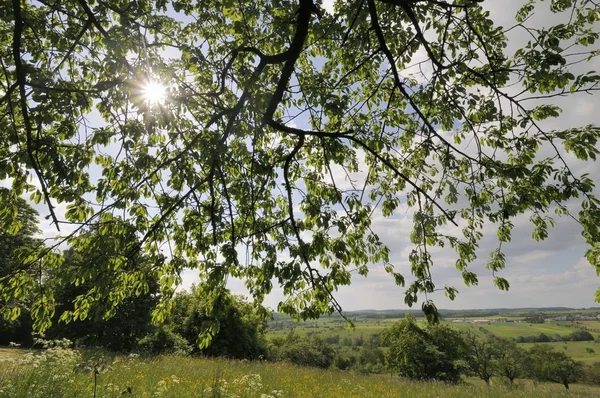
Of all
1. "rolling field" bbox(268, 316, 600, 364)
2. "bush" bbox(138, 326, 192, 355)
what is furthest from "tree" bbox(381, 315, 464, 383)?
"bush" bbox(138, 326, 192, 355)

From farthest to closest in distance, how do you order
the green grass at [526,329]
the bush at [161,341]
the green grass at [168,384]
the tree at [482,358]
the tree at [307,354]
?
the green grass at [526,329] → the tree at [482,358] → the tree at [307,354] → the bush at [161,341] → the green grass at [168,384]

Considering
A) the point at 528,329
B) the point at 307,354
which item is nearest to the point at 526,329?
the point at 528,329

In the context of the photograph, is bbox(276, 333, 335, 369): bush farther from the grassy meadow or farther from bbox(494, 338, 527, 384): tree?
bbox(494, 338, 527, 384): tree

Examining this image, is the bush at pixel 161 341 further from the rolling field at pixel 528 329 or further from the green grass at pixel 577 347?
the rolling field at pixel 528 329

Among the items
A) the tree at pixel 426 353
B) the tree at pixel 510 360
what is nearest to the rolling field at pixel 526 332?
the tree at pixel 510 360

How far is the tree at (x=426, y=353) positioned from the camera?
136ft

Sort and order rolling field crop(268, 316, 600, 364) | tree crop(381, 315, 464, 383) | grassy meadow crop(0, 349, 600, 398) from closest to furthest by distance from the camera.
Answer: grassy meadow crop(0, 349, 600, 398)
tree crop(381, 315, 464, 383)
rolling field crop(268, 316, 600, 364)

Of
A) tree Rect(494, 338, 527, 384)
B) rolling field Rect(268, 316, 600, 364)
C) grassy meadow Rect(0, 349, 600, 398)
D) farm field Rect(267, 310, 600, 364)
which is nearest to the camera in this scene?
grassy meadow Rect(0, 349, 600, 398)

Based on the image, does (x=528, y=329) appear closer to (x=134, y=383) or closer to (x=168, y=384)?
(x=168, y=384)

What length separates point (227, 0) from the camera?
479cm

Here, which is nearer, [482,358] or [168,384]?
[168,384]

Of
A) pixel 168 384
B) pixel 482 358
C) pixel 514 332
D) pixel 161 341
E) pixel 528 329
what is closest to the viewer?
pixel 168 384

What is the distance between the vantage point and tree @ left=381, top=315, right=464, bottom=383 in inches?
1628

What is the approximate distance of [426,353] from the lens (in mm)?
41938
